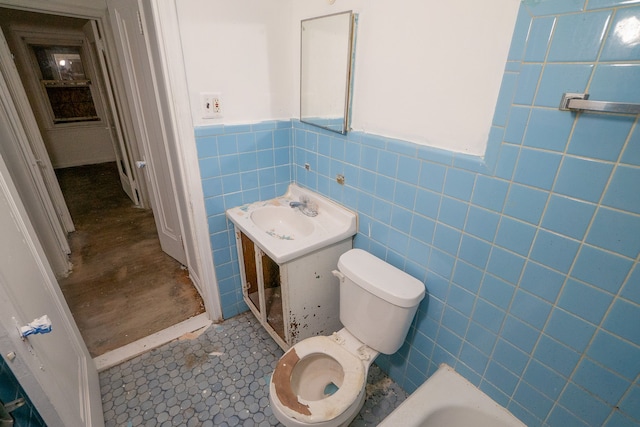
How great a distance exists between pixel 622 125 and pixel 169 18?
62.6 inches

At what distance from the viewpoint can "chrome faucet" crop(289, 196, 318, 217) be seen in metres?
1.70

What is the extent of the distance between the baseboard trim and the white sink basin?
2.45 ft

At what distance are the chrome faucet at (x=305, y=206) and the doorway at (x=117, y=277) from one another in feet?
3.38

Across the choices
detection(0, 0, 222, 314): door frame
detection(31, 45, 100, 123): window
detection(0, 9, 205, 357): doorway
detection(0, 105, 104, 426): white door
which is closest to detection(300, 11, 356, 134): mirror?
detection(0, 0, 222, 314): door frame

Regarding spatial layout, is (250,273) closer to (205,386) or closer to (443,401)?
(205,386)

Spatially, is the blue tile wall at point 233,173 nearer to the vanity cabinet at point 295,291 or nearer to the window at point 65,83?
the vanity cabinet at point 295,291

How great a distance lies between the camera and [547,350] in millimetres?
942

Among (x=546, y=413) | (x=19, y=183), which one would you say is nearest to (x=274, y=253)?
(x=546, y=413)

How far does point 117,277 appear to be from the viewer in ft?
7.54

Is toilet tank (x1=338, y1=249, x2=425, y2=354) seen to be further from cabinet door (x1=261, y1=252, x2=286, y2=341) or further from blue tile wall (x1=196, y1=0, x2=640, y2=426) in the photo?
cabinet door (x1=261, y1=252, x2=286, y2=341)

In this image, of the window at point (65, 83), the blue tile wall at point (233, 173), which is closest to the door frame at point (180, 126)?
the blue tile wall at point (233, 173)

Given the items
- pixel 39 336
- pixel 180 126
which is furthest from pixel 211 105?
pixel 39 336

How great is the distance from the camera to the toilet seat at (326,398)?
3.50ft

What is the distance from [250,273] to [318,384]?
2.52 feet
